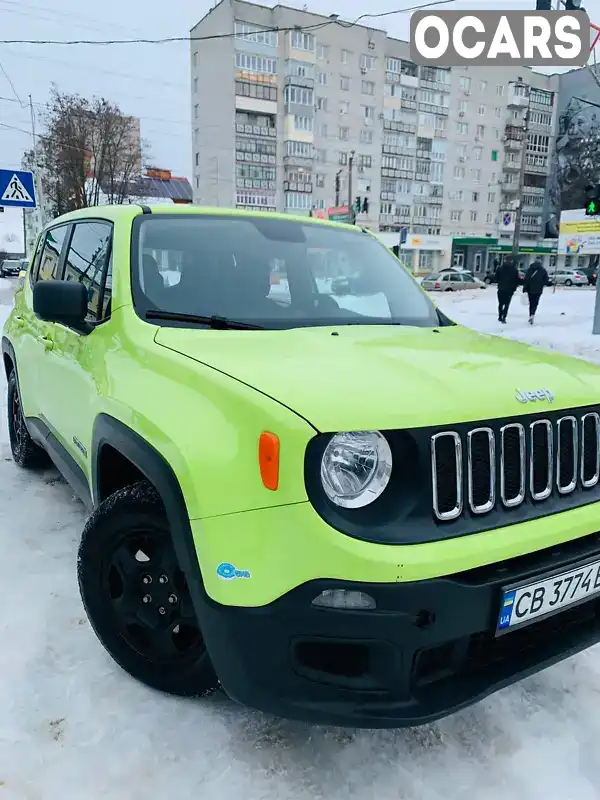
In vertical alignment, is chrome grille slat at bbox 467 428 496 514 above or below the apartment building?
below

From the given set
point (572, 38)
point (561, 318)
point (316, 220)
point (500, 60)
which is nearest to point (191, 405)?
point (316, 220)

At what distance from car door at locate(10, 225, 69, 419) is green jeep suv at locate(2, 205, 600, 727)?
1.21 metres

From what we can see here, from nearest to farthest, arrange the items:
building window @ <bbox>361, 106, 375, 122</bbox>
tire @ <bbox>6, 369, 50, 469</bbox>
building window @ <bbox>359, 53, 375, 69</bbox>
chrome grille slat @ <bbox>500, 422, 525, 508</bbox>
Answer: chrome grille slat @ <bbox>500, 422, 525, 508</bbox> < tire @ <bbox>6, 369, 50, 469</bbox> < building window @ <bbox>359, 53, 375, 69</bbox> < building window @ <bbox>361, 106, 375, 122</bbox>

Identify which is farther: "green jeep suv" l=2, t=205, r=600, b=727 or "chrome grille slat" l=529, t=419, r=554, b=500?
"chrome grille slat" l=529, t=419, r=554, b=500

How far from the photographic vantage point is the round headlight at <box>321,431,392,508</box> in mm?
1725

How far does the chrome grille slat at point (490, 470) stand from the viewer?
6.05 feet

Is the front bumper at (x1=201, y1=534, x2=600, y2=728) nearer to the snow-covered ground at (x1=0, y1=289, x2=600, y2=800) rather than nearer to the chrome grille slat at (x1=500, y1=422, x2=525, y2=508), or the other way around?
the chrome grille slat at (x1=500, y1=422, x2=525, y2=508)

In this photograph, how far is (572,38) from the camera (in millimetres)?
12891

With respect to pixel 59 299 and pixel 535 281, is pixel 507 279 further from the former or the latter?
pixel 59 299

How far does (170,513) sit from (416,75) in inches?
2748

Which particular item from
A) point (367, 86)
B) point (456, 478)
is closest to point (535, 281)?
point (456, 478)

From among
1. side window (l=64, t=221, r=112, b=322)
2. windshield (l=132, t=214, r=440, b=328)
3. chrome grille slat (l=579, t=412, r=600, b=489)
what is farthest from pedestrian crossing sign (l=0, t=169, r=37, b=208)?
chrome grille slat (l=579, t=412, r=600, b=489)

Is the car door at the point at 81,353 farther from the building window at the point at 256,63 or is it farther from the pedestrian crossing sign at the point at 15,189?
the building window at the point at 256,63

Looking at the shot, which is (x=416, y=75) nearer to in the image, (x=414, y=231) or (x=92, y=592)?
(x=414, y=231)
